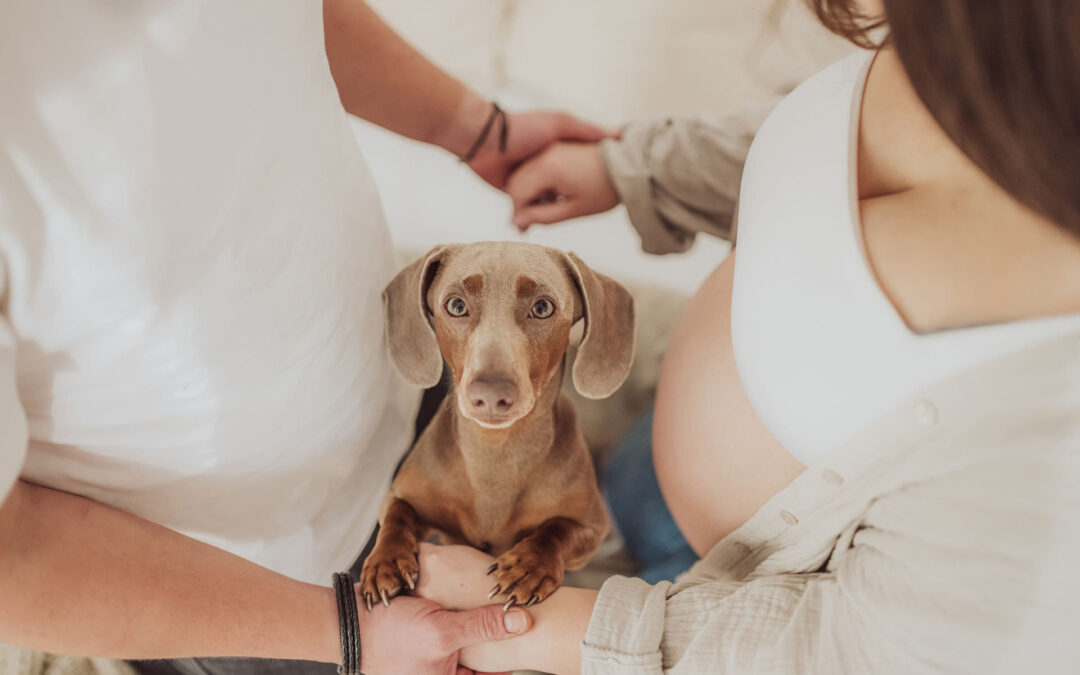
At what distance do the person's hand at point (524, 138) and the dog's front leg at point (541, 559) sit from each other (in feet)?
1.78

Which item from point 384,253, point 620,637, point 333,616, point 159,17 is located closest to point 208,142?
point 159,17

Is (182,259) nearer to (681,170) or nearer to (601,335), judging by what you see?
(601,335)

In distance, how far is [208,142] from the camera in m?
0.53

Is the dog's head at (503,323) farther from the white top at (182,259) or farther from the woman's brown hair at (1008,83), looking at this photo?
the woman's brown hair at (1008,83)

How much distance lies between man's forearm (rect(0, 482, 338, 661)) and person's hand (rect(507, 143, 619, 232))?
0.61m

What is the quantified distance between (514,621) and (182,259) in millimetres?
516

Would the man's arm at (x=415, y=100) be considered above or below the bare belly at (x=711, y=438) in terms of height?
above

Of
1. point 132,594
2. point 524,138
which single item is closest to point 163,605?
point 132,594

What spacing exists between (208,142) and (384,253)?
268 millimetres

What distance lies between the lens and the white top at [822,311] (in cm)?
53

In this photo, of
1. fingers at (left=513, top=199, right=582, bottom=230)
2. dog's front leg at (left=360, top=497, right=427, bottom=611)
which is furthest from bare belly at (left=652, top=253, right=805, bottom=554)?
dog's front leg at (left=360, top=497, right=427, bottom=611)

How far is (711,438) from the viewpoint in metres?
0.76

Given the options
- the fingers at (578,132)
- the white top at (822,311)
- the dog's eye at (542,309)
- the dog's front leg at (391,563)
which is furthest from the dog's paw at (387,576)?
the fingers at (578,132)

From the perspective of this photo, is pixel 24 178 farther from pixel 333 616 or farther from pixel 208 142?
pixel 333 616
